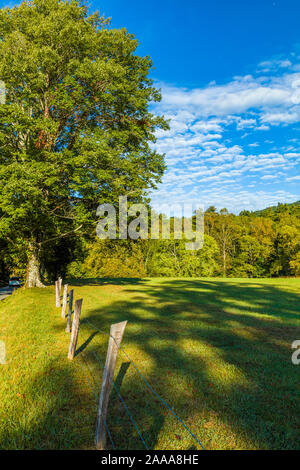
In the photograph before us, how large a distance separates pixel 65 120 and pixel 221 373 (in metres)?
20.3

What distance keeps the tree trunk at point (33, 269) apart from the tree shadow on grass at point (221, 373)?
32.0 ft

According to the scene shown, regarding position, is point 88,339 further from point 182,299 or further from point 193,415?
point 182,299

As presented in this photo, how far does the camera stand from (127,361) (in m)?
7.37

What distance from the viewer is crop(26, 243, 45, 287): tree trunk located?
21.0m

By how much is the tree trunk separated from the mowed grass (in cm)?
975

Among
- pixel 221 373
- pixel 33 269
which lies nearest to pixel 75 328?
pixel 221 373

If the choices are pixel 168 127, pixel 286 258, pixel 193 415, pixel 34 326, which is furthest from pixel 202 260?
pixel 193 415

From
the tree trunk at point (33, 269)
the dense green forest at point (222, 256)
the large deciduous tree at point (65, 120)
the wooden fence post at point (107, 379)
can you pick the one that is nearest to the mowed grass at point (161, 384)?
the wooden fence post at point (107, 379)

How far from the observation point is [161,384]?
6086 millimetres

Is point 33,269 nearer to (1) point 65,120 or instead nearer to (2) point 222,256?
(1) point 65,120

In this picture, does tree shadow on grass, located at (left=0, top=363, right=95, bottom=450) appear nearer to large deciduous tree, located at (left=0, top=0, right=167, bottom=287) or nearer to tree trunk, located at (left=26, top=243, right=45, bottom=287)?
large deciduous tree, located at (left=0, top=0, right=167, bottom=287)

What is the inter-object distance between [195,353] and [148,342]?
163cm

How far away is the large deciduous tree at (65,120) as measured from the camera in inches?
640

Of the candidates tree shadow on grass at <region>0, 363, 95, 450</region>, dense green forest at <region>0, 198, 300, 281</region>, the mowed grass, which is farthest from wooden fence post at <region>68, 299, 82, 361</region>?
dense green forest at <region>0, 198, 300, 281</region>
